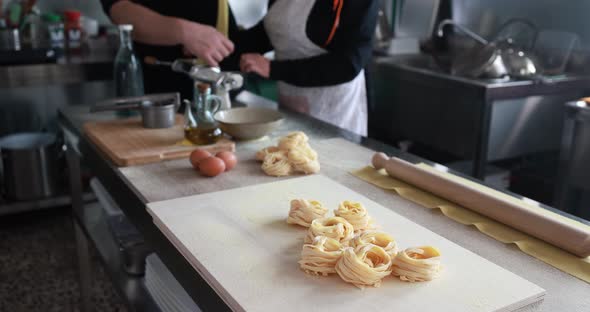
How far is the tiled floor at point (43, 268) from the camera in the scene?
2.42 metres

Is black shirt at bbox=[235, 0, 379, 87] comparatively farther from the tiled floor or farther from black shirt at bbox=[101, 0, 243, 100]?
the tiled floor

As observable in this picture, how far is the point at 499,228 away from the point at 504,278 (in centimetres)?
22

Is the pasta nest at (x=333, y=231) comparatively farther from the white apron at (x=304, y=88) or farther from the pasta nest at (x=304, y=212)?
the white apron at (x=304, y=88)

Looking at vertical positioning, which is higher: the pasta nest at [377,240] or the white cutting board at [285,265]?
the pasta nest at [377,240]

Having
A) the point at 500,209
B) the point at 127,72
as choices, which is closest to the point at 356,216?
the point at 500,209

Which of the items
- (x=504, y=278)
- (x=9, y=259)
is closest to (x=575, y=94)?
(x=504, y=278)

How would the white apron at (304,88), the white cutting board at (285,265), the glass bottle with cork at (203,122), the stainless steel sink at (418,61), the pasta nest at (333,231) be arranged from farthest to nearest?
the stainless steel sink at (418,61) → the white apron at (304,88) → the glass bottle with cork at (203,122) → the pasta nest at (333,231) → the white cutting board at (285,265)

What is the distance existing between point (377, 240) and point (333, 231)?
8cm

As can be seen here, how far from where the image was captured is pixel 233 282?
2.91ft

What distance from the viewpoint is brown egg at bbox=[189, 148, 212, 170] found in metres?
1.39

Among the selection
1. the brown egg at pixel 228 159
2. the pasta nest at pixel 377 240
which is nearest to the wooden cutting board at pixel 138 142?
the brown egg at pixel 228 159

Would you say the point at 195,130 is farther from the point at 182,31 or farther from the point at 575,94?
the point at 575,94

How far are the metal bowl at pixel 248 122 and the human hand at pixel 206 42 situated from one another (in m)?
0.25

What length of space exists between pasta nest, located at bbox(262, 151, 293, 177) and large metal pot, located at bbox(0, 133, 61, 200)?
2026 mm
